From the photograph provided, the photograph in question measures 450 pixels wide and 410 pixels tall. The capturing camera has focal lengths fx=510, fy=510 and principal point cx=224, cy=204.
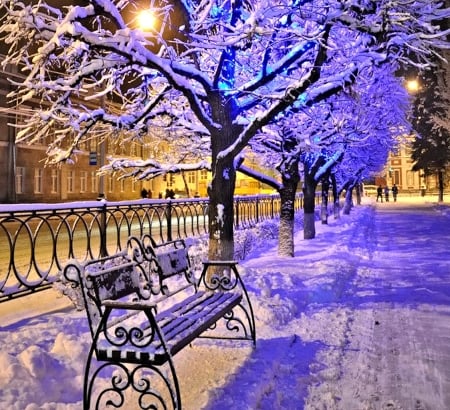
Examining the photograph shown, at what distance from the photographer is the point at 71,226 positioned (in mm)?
9141

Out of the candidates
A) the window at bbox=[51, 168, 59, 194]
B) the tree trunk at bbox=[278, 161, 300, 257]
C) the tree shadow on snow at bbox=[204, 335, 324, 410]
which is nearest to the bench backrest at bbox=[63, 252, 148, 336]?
the tree shadow on snow at bbox=[204, 335, 324, 410]

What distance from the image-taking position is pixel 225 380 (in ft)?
15.1

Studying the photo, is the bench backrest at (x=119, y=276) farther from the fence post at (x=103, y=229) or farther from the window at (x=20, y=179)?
the window at (x=20, y=179)

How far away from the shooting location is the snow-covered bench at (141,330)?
3.71 metres

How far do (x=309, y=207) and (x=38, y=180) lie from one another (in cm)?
2939

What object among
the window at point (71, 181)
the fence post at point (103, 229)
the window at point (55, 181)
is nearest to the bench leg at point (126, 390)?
the fence post at point (103, 229)

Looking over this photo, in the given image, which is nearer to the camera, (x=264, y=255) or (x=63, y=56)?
(x=63, y=56)

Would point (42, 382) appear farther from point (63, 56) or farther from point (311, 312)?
point (63, 56)

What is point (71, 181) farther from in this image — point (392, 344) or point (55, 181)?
point (392, 344)

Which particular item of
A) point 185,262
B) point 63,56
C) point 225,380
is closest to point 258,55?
point 63,56

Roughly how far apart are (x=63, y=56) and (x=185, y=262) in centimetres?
360

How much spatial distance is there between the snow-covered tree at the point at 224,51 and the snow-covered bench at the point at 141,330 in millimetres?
2078

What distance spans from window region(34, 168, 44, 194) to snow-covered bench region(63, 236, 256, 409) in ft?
Result: 119

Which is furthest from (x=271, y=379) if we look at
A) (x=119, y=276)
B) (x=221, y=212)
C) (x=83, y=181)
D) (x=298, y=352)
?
(x=83, y=181)
